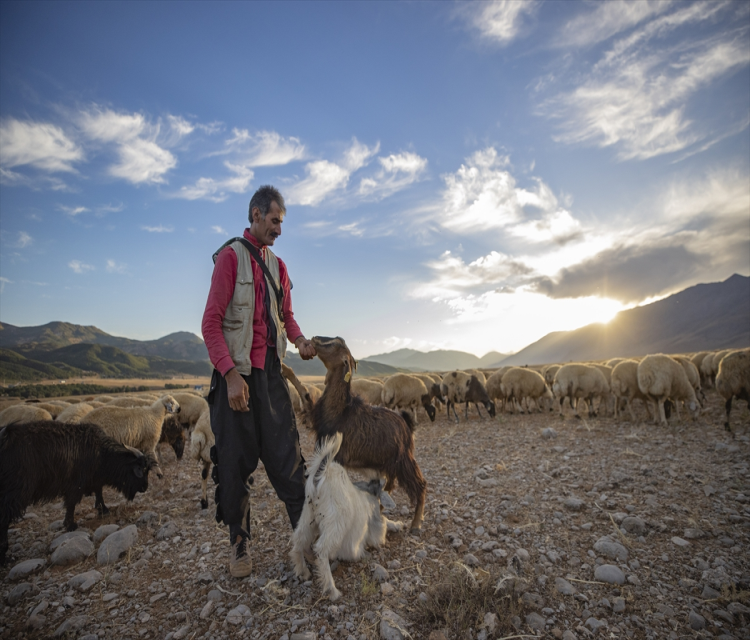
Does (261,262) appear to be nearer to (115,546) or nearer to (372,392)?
(115,546)

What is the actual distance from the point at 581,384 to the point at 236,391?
491 inches

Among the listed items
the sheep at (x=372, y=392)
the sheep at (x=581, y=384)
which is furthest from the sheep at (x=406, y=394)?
the sheep at (x=581, y=384)

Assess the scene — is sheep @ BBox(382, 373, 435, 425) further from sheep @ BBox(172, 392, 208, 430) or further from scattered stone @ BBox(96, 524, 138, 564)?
scattered stone @ BBox(96, 524, 138, 564)

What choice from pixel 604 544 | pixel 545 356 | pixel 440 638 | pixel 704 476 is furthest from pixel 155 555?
pixel 545 356

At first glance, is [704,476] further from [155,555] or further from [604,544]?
[155,555]

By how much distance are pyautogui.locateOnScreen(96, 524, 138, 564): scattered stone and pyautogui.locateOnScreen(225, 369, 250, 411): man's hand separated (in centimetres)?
248

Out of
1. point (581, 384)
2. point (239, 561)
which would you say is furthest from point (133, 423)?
point (581, 384)

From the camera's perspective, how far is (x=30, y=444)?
4383 millimetres

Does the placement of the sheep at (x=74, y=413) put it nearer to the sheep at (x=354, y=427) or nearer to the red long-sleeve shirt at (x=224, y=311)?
the red long-sleeve shirt at (x=224, y=311)

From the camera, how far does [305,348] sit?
10.4 feet

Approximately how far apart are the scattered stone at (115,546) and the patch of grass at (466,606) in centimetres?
322

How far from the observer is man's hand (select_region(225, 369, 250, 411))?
270 cm

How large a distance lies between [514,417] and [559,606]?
11.1 meters

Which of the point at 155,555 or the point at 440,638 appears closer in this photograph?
the point at 440,638
